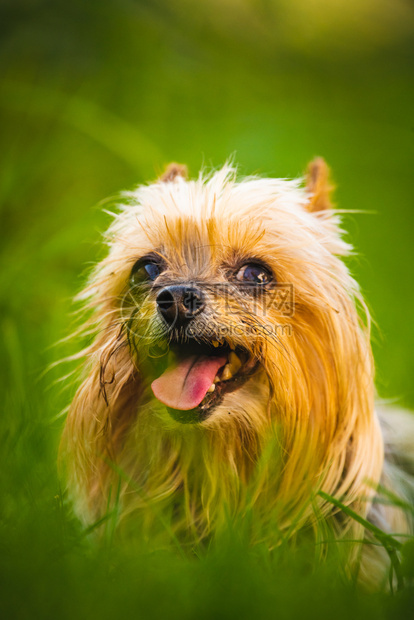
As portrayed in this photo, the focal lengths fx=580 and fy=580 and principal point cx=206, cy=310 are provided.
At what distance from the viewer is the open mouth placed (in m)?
2.06

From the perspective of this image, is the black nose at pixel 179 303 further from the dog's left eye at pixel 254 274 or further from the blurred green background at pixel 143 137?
the blurred green background at pixel 143 137

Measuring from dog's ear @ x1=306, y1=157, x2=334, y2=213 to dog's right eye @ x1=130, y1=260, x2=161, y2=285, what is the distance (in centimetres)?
75

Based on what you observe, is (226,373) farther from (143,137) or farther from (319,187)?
(143,137)

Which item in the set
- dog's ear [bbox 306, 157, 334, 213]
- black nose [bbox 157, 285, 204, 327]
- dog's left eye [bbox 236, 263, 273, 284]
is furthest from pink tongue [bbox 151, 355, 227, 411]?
dog's ear [bbox 306, 157, 334, 213]

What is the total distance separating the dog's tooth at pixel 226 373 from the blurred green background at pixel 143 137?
2.37 feet

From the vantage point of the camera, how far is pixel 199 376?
2107 mm

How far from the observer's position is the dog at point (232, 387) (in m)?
2.12

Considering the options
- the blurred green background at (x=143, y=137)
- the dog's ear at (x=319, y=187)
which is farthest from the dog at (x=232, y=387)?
the blurred green background at (x=143, y=137)

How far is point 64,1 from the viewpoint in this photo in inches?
128

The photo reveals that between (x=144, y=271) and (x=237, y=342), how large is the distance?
1.78 ft

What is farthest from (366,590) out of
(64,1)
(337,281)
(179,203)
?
(64,1)

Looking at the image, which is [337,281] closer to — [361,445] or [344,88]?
[361,445]

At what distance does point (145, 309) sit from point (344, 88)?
9.05 feet

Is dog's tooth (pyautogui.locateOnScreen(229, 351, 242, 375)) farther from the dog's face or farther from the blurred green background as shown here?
the blurred green background
